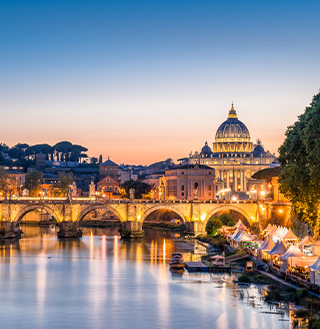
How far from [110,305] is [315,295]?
11513 mm

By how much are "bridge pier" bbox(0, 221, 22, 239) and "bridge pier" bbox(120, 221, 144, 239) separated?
11.8m

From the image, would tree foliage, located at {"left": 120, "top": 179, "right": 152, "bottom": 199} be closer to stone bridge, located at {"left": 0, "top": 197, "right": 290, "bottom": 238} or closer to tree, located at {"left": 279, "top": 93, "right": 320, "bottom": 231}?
stone bridge, located at {"left": 0, "top": 197, "right": 290, "bottom": 238}

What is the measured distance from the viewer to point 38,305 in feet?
143

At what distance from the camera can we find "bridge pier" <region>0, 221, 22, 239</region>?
84150 mm

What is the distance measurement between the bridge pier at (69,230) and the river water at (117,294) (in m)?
14.2

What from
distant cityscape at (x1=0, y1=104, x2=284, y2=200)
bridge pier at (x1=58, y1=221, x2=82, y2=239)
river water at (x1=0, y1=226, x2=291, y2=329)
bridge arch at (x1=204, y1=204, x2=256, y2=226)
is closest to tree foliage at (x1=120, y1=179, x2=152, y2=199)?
distant cityscape at (x1=0, y1=104, x2=284, y2=200)

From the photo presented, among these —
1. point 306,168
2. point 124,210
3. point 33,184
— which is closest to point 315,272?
point 306,168

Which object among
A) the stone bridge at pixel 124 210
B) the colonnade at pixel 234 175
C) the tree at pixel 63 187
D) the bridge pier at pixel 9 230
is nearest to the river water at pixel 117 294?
the bridge pier at pixel 9 230

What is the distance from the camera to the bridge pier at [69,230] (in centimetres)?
8544

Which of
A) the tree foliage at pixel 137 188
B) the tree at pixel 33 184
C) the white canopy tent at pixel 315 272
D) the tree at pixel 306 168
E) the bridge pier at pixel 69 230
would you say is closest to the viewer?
the white canopy tent at pixel 315 272

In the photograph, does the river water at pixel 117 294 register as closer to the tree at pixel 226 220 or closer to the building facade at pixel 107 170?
the tree at pixel 226 220

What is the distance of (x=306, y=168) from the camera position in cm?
4850

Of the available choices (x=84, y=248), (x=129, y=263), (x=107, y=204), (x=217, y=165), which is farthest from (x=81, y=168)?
(x=129, y=263)

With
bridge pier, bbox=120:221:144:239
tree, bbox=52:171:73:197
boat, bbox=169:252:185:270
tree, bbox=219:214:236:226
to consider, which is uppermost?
tree, bbox=52:171:73:197
